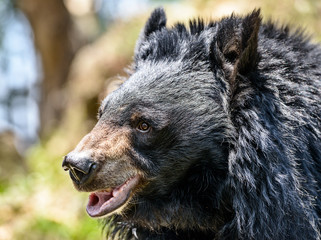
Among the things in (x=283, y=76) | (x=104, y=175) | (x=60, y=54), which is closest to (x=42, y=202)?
(x=104, y=175)

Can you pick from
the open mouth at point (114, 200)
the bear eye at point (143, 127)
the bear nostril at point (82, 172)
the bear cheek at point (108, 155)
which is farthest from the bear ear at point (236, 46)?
the bear nostril at point (82, 172)

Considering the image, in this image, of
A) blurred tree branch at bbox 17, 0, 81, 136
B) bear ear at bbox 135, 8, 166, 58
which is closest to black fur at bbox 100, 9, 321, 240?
bear ear at bbox 135, 8, 166, 58

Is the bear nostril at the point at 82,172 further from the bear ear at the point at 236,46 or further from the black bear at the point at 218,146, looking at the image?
the bear ear at the point at 236,46

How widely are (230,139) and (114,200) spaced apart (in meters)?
0.82

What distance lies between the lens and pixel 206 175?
295 cm

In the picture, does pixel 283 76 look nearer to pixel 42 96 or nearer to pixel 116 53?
pixel 116 53

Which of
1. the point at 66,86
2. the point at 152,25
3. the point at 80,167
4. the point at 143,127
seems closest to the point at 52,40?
the point at 66,86

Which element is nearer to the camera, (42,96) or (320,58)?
(320,58)

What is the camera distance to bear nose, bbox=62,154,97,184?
274 centimetres

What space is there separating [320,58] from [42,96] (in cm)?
1105

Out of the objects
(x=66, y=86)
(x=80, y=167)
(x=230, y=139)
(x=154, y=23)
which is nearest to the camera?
(x=80, y=167)

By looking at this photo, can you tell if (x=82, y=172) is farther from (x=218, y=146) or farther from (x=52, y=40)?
(x=52, y=40)

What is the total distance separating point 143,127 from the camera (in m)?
2.93

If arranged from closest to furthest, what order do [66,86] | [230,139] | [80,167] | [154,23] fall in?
[80,167] → [230,139] → [154,23] → [66,86]
